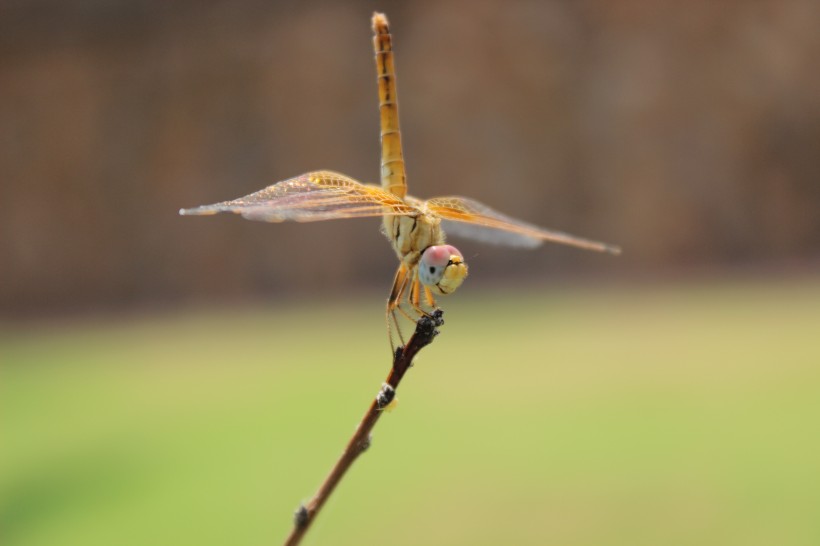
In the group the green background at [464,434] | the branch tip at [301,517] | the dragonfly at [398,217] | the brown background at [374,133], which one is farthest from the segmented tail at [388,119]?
the brown background at [374,133]

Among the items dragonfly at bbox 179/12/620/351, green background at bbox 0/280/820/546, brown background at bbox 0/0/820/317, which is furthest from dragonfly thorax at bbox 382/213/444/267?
brown background at bbox 0/0/820/317

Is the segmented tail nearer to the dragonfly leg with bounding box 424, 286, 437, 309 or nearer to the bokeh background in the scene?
the dragonfly leg with bounding box 424, 286, 437, 309

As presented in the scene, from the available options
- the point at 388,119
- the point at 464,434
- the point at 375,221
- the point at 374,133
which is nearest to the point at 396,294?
the point at 388,119

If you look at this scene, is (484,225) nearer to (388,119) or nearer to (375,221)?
(388,119)

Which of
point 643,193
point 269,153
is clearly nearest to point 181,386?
point 269,153

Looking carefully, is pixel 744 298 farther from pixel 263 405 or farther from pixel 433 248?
pixel 433 248

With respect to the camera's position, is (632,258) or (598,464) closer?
(598,464)

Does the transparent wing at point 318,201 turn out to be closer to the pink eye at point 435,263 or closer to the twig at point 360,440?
the pink eye at point 435,263
